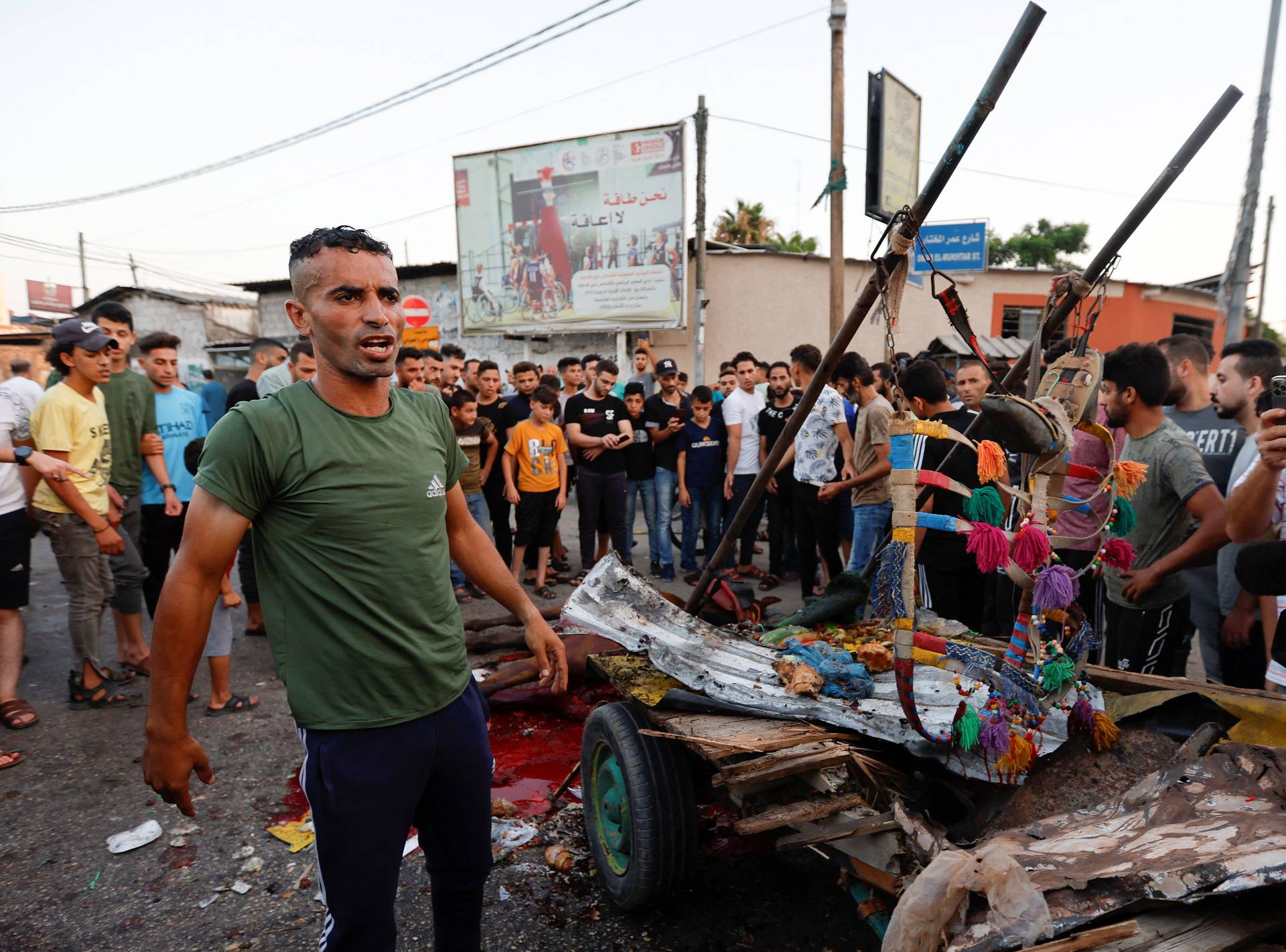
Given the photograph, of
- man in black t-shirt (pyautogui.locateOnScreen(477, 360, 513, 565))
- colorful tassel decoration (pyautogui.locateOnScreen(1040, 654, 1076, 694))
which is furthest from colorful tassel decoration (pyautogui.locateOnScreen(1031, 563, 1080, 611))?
man in black t-shirt (pyautogui.locateOnScreen(477, 360, 513, 565))

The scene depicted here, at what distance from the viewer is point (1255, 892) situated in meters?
1.54

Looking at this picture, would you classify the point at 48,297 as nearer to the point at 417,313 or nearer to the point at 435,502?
the point at 417,313

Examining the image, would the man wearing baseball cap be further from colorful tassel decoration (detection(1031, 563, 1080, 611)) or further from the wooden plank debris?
colorful tassel decoration (detection(1031, 563, 1080, 611))

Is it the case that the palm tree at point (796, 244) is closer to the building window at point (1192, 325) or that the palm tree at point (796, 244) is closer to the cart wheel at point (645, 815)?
the building window at point (1192, 325)

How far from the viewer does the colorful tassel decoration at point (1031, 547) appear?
2.20m

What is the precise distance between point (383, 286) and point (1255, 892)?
241 centimetres

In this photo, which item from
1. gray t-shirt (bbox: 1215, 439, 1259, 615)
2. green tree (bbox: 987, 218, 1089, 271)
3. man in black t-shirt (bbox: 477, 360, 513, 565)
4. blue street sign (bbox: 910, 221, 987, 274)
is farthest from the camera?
green tree (bbox: 987, 218, 1089, 271)

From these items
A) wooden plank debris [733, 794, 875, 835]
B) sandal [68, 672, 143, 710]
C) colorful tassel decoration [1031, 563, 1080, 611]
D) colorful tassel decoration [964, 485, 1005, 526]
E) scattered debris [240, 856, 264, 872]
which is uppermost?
colorful tassel decoration [964, 485, 1005, 526]

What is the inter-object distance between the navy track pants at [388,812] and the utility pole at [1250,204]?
11938 mm

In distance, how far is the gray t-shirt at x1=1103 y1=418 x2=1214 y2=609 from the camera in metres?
3.36

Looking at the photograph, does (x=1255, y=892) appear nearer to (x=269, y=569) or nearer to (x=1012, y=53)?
(x=1012, y=53)

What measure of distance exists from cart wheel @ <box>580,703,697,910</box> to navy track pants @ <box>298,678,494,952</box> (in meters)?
0.72

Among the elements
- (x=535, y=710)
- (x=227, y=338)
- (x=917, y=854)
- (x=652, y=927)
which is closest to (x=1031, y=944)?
(x=917, y=854)

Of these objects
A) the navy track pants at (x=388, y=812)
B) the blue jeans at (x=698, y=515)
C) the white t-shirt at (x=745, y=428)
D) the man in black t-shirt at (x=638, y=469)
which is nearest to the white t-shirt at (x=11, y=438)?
the navy track pants at (x=388, y=812)
